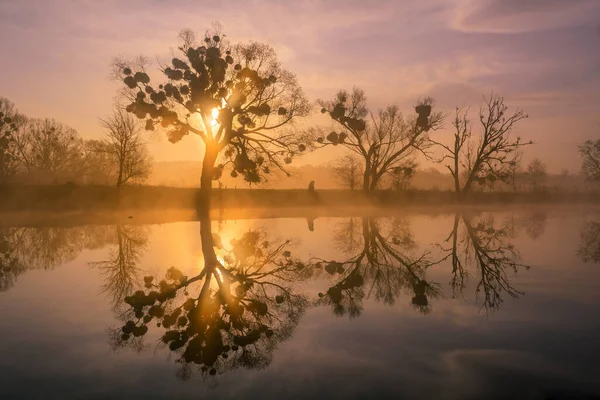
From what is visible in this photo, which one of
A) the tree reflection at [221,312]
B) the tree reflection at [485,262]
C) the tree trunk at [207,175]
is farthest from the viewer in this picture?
the tree trunk at [207,175]

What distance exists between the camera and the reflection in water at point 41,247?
42.6 feet

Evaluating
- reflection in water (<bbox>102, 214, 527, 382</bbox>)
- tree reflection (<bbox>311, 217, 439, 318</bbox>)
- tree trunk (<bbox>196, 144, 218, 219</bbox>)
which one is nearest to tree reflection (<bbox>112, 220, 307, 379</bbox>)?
reflection in water (<bbox>102, 214, 527, 382</bbox>)

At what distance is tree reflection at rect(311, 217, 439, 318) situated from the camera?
882 cm

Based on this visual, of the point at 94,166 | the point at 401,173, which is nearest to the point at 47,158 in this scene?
the point at 94,166

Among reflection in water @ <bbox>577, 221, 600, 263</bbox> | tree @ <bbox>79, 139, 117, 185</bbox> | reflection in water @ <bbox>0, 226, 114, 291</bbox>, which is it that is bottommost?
reflection in water @ <bbox>0, 226, 114, 291</bbox>

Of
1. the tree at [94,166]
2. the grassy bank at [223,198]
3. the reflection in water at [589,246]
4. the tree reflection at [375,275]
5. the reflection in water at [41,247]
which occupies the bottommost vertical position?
the reflection in water at [41,247]

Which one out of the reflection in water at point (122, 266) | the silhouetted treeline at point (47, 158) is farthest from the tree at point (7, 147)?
the reflection in water at point (122, 266)

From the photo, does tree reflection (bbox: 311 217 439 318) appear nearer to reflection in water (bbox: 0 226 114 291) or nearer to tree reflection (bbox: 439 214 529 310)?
tree reflection (bbox: 439 214 529 310)

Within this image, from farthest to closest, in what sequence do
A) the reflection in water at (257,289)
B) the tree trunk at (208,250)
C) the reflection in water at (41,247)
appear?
the reflection in water at (41,247) → the tree trunk at (208,250) → the reflection in water at (257,289)

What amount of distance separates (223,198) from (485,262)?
40.2 m

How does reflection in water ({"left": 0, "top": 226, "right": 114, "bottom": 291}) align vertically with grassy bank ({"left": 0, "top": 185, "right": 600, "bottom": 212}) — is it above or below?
below

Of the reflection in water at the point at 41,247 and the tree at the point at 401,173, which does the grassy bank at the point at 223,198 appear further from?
the reflection in water at the point at 41,247

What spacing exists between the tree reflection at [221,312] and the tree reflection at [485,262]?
3.47 meters

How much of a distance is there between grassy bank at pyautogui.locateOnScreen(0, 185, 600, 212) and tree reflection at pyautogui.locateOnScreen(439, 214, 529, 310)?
27839 millimetres
